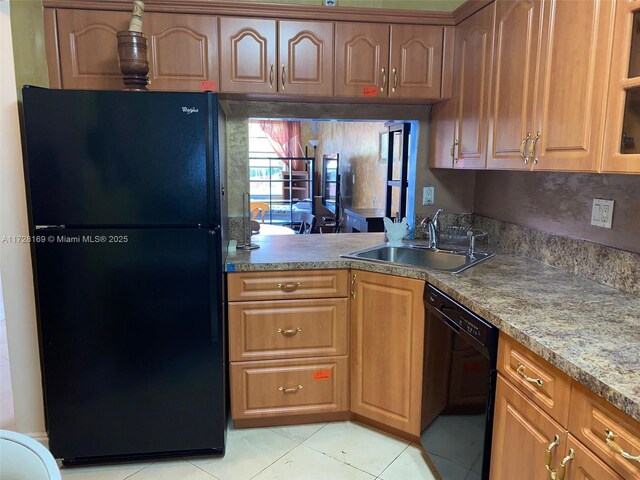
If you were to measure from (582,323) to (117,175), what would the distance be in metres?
1.76

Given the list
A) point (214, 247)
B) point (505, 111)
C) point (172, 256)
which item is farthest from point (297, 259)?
point (505, 111)

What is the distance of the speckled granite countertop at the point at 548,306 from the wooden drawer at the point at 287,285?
0.04 metres

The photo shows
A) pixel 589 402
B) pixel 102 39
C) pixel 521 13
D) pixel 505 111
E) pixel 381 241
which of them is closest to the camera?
pixel 589 402

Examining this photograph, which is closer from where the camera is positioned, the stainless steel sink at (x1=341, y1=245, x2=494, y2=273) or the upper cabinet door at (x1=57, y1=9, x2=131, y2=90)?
the upper cabinet door at (x1=57, y1=9, x2=131, y2=90)

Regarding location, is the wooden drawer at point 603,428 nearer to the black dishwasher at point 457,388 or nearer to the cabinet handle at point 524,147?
the black dishwasher at point 457,388

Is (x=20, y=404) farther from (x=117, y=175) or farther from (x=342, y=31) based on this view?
(x=342, y=31)

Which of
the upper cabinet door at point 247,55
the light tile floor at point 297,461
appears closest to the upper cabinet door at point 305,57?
the upper cabinet door at point 247,55

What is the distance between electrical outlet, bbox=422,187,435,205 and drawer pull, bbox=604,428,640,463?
189 centimetres

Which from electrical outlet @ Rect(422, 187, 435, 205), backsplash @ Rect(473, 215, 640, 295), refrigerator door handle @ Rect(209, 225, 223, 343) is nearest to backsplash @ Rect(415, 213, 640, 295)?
backsplash @ Rect(473, 215, 640, 295)

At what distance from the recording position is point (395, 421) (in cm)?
221

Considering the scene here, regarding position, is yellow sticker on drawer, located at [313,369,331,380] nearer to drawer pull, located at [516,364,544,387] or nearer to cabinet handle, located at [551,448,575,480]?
drawer pull, located at [516,364,544,387]

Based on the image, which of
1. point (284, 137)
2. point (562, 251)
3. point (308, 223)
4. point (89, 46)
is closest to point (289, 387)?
point (562, 251)

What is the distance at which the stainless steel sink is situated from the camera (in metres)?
2.32

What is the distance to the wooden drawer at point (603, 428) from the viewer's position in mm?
970
